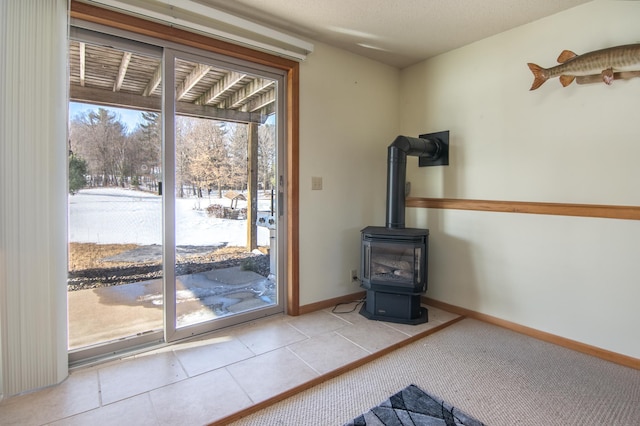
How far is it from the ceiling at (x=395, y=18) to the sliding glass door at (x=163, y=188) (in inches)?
16.2

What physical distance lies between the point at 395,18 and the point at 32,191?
2576mm

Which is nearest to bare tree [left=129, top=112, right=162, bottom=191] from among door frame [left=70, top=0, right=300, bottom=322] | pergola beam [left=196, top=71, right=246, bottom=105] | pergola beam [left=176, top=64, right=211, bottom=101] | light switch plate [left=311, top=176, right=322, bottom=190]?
pergola beam [left=176, top=64, right=211, bottom=101]

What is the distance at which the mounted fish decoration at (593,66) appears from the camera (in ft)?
6.53

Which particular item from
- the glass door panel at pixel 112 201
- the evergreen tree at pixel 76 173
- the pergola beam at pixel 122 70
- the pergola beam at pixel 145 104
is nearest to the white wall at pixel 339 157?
the pergola beam at pixel 145 104

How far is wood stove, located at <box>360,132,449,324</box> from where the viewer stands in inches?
105

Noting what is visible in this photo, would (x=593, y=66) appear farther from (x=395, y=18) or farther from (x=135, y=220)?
(x=135, y=220)

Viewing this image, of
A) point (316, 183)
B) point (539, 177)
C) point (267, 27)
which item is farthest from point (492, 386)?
point (267, 27)

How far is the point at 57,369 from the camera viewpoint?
1.81m

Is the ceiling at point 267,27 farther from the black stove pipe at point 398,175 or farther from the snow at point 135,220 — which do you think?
the black stove pipe at point 398,175

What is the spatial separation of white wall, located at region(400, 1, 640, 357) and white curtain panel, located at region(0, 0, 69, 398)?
289 cm

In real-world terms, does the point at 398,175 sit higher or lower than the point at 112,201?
higher

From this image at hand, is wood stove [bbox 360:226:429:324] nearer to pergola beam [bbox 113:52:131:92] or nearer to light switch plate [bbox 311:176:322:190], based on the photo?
light switch plate [bbox 311:176:322:190]

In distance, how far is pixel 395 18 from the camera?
2.40 meters

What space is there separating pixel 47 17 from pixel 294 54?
1561 mm
